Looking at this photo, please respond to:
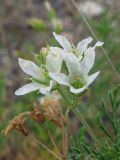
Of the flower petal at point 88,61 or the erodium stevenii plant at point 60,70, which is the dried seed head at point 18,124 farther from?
the flower petal at point 88,61

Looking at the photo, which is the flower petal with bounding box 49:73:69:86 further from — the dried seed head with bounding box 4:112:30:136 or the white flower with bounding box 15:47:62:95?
the dried seed head with bounding box 4:112:30:136

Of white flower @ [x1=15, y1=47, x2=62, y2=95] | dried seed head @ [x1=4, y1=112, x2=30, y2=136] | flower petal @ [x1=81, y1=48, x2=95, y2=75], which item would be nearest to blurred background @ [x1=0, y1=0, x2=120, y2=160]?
dried seed head @ [x1=4, y1=112, x2=30, y2=136]

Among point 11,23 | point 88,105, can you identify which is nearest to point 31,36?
point 11,23

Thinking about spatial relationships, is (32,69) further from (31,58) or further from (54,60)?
(31,58)

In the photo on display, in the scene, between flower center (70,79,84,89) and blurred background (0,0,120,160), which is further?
blurred background (0,0,120,160)

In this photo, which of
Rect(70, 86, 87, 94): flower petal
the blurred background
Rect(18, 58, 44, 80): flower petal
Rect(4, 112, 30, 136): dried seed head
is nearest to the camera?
Rect(70, 86, 87, 94): flower petal

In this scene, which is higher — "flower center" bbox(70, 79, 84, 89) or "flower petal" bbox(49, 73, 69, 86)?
"flower petal" bbox(49, 73, 69, 86)

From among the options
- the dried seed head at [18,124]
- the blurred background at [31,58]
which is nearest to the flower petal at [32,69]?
the dried seed head at [18,124]

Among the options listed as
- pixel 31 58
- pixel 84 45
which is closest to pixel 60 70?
pixel 84 45
